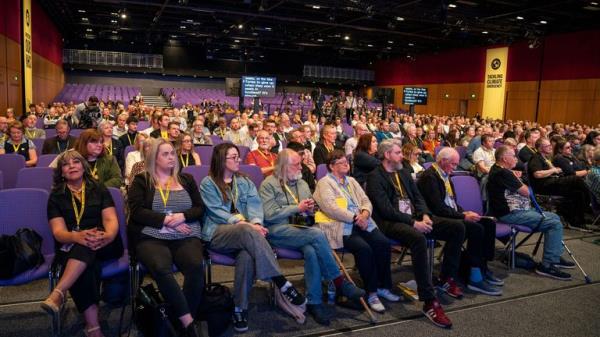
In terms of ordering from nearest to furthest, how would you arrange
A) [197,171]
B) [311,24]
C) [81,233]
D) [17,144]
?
[81,233], [197,171], [17,144], [311,24]

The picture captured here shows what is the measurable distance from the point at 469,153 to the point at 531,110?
14763 mm

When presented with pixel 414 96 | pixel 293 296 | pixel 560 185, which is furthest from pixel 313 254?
pixel 414 96

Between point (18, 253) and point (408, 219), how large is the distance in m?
2.72

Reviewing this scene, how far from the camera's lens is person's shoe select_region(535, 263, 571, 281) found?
13.3 feet

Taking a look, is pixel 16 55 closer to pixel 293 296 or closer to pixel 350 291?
pixel 293 296

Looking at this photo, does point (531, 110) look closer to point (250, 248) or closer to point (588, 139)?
point (588, 139)

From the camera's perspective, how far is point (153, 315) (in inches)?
101

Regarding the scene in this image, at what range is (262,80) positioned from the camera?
42.9 feet

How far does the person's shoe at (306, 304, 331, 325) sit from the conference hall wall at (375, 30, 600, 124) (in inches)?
689

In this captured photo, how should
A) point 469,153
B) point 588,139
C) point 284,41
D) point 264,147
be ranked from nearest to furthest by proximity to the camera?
1. point 264,147
2. point 469,153
3. point 588,139
4. point 284,41

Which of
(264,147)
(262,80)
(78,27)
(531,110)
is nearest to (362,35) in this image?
(531,110)

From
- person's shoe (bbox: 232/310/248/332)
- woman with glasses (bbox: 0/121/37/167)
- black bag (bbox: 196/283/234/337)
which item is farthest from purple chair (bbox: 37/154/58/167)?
person's shoe (bbox: 232/310/248/332)

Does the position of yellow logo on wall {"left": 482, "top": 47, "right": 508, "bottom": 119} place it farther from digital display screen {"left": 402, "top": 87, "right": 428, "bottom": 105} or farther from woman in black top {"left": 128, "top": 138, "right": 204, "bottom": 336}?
woman in black top {"left": 128, "top": 138, "right": 204, "bottom": 336}

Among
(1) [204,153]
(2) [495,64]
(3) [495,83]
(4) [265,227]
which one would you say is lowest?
(4) [265,227]
